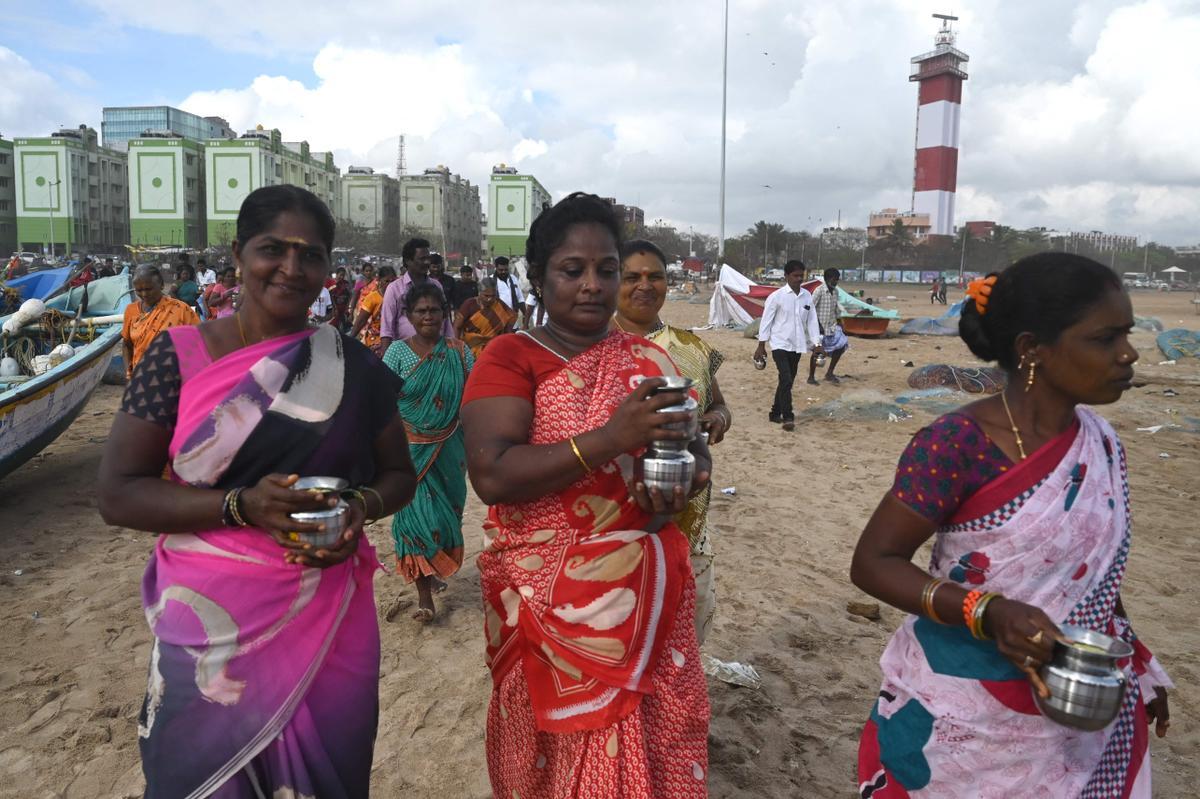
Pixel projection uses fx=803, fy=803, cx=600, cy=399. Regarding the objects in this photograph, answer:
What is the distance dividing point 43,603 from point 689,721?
426 centimetres

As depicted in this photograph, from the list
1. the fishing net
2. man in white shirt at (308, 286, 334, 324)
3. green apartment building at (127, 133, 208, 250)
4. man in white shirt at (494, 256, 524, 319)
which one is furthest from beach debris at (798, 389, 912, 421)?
green apartment building at (127, 133, 208, 250)

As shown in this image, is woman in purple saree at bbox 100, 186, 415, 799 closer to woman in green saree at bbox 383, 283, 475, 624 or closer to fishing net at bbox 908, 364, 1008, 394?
woman in green saree at bbox 383, 283, 475, 624

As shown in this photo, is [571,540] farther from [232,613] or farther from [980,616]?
[980,616]

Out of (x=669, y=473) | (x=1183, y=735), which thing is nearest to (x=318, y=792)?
(x=669, y=473)

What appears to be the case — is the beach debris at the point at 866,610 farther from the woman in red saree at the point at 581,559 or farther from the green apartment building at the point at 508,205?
the green apartment building at the point at 508,205

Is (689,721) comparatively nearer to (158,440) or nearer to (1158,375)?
(158,440)

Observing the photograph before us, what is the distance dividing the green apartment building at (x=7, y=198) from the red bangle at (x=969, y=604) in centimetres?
8408

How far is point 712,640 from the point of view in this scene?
4121 mm

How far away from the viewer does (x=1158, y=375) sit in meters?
12.8

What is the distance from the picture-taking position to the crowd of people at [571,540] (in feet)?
5.58

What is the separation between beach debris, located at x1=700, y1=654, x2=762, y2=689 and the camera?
12.1 feet

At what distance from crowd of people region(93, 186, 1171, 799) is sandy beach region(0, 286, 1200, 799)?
4.24ft

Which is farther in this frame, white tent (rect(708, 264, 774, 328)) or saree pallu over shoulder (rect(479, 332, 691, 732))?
white tent (rect(708, 264, 774, 328))

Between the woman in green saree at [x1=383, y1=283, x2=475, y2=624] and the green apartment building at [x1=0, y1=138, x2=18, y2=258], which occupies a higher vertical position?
the green apartment building at [x1=0, y1=138, x2=18, y2=258]
